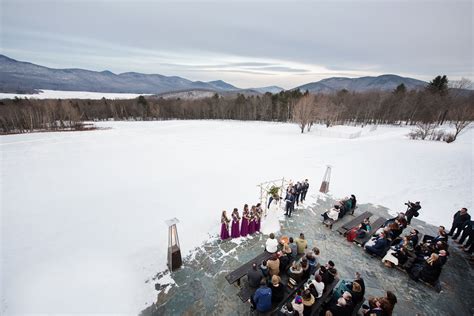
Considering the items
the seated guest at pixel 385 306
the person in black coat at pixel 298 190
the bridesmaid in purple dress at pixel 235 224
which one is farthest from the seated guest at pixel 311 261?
the person in black coat at pixel 298 190

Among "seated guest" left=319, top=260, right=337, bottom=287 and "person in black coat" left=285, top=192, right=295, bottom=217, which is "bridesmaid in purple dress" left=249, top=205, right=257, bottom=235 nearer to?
"person in black coat" left=285, top=192, right=295, bottom=217

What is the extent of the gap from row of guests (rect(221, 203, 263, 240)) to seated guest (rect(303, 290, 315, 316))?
3.82 metres

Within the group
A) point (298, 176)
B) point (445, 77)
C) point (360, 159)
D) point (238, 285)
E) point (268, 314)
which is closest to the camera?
point (268, 314)

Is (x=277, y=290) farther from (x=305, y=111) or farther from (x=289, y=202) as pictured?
(x=305, y=111)

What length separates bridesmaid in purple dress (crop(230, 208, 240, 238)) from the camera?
8.15 meters

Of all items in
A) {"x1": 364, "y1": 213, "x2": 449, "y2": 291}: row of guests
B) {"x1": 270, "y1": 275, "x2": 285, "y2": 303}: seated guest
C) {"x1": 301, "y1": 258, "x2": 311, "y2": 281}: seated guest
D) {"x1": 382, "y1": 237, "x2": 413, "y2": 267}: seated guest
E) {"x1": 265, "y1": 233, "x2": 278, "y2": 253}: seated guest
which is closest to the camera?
{"x1": 270, "y1": 275, "x2": 285, "y2": 303}: seated guest

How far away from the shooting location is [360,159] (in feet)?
63.2

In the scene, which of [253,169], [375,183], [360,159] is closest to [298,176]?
[253,169]

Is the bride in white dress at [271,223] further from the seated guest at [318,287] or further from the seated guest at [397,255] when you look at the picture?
the seated guest at [397,255]

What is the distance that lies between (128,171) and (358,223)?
17.2 m

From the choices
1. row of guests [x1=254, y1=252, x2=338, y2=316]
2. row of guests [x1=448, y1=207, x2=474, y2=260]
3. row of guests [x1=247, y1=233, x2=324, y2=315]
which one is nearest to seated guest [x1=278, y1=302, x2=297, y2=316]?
row of guests [x1=254, y1=252, x2=338, y2=316]

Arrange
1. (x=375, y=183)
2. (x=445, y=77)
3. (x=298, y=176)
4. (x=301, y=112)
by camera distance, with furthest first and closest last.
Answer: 1. (x=445, y=77)
2. (x=301, y=112)
3. (x=298, y=176)
4. (x=375, y=183)

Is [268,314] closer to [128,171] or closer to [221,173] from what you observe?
[221,173]

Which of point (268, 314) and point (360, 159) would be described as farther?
point (360, 159)
